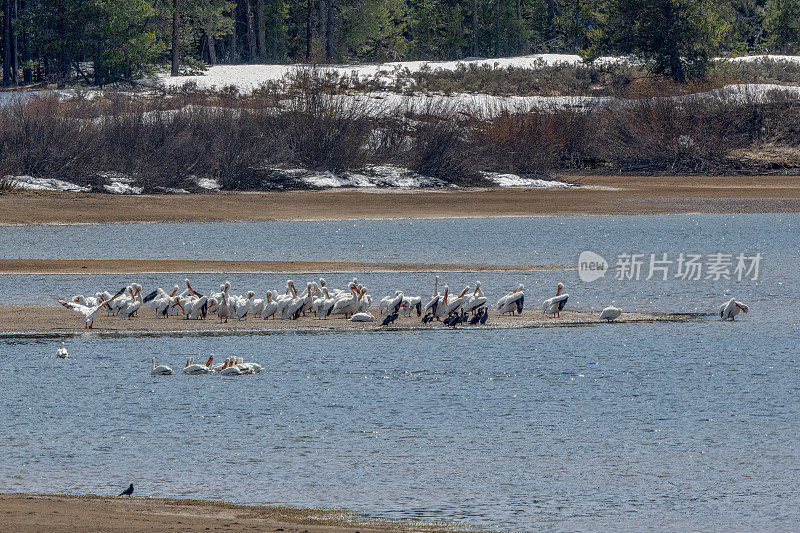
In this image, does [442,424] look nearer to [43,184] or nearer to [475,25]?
[43,184]

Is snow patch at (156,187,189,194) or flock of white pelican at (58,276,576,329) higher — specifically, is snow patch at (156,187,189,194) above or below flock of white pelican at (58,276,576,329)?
below

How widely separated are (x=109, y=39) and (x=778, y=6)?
4460cm

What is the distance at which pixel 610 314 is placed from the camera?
2044cm

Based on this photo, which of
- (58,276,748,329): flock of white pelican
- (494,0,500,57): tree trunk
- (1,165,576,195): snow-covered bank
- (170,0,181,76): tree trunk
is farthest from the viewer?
(494,0,500,57): tree trunk

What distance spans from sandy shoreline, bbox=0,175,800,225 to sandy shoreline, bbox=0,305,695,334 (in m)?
16.2

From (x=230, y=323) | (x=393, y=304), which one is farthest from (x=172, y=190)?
(x=393, y=304)

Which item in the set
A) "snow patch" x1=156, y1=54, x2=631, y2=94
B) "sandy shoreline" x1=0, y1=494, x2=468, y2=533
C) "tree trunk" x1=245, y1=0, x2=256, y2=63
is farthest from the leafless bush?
"sandy shoreline" x1=0, y1=494, x2=468, y2=533

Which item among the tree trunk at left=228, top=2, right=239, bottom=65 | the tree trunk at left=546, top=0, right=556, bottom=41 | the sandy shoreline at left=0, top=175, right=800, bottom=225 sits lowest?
the sandy shoreline at left=0, top=175, right=800, bottom=225

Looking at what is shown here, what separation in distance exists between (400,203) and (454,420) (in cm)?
2870

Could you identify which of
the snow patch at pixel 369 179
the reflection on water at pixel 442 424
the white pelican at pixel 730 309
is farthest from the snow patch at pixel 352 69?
the reflection on water at pixel 442 424

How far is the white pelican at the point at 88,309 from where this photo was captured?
19.6m

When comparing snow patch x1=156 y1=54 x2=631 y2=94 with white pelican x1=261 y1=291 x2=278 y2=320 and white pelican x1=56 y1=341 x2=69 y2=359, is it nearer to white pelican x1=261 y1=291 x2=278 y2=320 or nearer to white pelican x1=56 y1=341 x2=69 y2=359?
white pelican x1=261 y1=291 x2=278 y2=320

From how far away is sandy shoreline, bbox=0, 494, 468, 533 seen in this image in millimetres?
9016

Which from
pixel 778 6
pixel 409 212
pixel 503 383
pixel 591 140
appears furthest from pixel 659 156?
pixel 503 383
